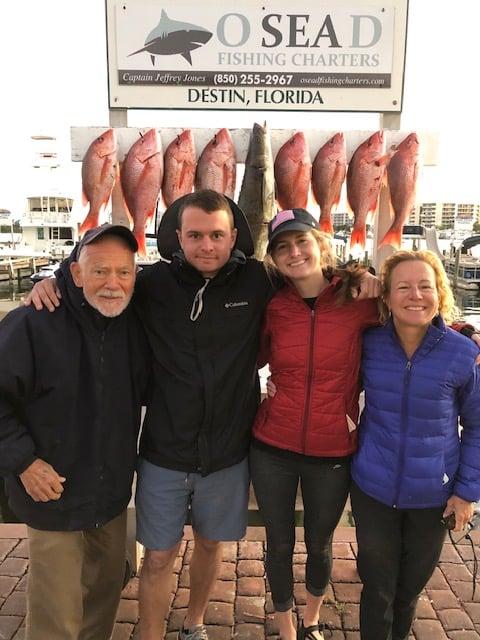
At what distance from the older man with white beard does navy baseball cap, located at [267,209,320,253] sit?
65cm

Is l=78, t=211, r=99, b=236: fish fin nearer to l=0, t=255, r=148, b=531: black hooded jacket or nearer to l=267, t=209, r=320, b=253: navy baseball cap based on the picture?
l=0, t=255, r=148, b=531: black hooded jacket

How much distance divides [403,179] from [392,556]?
2144 mm

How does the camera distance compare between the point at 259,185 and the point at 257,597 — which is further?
the point at 257,597

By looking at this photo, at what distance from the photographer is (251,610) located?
122 inches

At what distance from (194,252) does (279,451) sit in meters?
1.00

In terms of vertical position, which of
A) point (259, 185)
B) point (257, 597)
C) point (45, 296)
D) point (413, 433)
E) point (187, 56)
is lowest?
point (257, 597)

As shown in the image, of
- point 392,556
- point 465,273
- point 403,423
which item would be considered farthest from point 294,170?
point 465,273

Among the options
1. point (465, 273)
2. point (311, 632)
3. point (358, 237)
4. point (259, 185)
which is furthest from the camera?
point (465, 273)

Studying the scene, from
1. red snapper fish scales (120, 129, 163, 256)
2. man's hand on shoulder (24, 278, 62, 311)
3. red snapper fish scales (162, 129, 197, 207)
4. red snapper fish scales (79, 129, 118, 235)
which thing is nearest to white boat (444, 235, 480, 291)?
red snapper fish scales (162, 129, 197, 207)

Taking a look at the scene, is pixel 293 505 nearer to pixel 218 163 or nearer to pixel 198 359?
pixel 198 359

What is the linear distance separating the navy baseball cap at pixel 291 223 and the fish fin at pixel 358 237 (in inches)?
35.4

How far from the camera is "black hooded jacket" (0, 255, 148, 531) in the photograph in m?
2.12

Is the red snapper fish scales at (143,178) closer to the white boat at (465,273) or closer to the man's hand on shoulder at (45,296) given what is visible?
the man's hand on shoulder at (45,296)

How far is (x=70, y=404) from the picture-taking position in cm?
220
